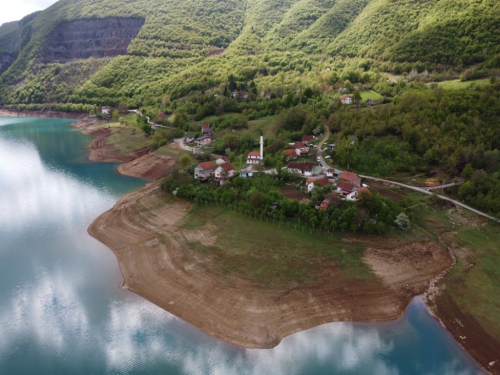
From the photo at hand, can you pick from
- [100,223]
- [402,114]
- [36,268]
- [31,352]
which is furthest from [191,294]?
[402,114]

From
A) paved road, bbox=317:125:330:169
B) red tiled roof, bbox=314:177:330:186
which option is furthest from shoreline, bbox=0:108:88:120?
red tiled roof, bbox=314:177:330:186

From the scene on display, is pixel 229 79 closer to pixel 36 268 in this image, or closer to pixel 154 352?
pixel 36 268

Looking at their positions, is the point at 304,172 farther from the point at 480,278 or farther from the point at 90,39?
the point at 90,39

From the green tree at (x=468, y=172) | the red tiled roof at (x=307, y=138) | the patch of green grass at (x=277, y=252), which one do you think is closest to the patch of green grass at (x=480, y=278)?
the patch of green grass at (x=277, y=252)

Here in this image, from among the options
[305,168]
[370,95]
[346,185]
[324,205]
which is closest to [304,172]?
[305,168]

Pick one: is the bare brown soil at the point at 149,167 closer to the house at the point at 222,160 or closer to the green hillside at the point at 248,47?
the house at the point at 222,160
